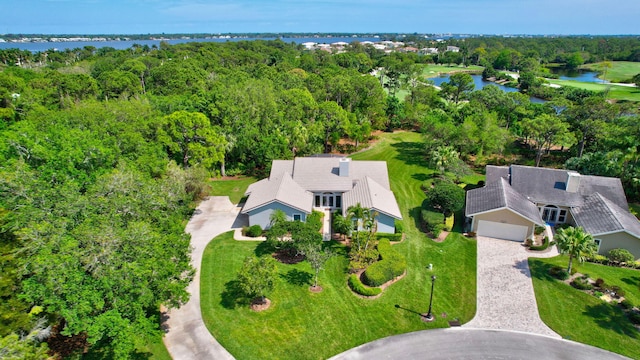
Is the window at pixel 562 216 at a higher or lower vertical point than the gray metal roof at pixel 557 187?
lower

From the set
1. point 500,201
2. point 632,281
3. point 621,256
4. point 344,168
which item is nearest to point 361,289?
point 344,168

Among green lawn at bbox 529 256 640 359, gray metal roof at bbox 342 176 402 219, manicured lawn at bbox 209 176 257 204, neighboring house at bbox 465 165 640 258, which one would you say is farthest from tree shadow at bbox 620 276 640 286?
manicured lawn at bbox 209 176 257 204

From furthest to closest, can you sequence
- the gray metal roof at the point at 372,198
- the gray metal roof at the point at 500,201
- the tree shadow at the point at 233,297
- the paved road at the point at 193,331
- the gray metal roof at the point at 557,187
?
the gray metal roof at the point at 557,187 < the gray metal roof at the point at 372,198 < the gray metal roof at the point at 500,201 < the tree shadow at the point at 233,297 < the paved road at the point at 193,331

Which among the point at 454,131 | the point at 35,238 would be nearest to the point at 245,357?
the point at 35,238

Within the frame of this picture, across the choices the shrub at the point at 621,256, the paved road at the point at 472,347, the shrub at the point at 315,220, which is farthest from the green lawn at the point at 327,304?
the shrub at the point at 621,256

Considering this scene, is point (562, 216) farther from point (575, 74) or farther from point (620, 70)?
point (575, 74)

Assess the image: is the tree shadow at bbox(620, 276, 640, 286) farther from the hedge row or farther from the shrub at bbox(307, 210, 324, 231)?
the shrub at bbox(307, 210, 324, 231)

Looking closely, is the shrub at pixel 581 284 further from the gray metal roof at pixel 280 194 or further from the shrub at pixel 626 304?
the gray metal roof at pixel 280 194

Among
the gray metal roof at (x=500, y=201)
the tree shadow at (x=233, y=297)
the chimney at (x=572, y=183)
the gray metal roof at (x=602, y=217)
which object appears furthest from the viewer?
the chimney at (x=572, y=183)
